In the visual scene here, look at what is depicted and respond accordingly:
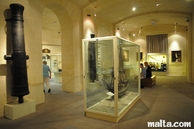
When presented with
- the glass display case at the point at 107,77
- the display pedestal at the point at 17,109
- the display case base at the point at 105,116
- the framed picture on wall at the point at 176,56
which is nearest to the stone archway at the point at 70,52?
the glass display case at the point at 107,77

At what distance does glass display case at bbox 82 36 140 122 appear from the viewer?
12.2 feet

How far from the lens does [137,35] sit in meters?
15.9

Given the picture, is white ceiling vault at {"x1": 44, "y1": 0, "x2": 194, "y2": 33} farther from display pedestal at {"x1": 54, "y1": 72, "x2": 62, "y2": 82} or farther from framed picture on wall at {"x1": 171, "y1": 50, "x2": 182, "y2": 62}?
framed picture on wall at {"x1": 171, "y1": 50, "x2": 182, "y2": 62}

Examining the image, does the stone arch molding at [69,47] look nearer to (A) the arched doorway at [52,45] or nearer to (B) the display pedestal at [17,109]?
(B) the display pedestal at [17,109]

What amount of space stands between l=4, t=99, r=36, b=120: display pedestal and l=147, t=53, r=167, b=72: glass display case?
13249 millimetres

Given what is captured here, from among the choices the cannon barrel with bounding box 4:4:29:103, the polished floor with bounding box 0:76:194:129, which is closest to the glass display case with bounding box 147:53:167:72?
the polished floor with bounding box 0:76:194:129

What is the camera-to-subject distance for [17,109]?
13.4 feet

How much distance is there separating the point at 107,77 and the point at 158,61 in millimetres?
12020

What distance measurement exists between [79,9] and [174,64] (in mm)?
11213

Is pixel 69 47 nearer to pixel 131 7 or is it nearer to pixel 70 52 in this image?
pixel 70 52

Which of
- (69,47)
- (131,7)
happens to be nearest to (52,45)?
(69,47)

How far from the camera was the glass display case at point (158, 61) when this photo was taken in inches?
574

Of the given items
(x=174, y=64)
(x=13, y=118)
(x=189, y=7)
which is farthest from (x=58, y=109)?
(x=174, y=64)

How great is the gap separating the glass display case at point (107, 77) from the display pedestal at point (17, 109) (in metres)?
1.77
